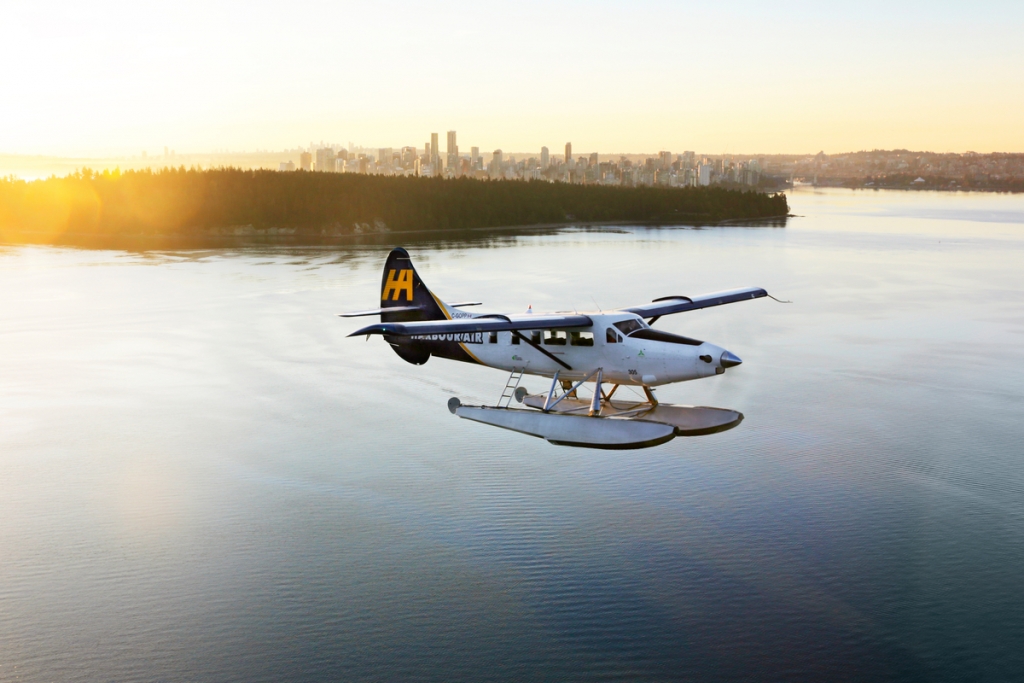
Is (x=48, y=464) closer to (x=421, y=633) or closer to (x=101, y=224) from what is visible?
(x=421, y=633)

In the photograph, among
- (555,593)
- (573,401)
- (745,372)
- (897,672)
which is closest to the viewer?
(897,672)

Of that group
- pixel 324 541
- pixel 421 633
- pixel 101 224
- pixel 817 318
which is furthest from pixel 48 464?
pixel 101 224

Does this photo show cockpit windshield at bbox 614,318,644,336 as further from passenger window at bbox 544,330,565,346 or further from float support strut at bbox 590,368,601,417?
passenger window at bbox 544,330,565,346

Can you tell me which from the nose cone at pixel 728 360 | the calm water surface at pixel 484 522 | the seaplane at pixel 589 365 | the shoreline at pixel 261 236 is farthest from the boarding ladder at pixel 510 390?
the shoreline at pixel 261 236

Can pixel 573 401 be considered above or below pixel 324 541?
above

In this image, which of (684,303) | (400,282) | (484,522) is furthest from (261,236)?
(484,522)

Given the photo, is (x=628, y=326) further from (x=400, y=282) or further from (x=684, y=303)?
(x=400, y=282)

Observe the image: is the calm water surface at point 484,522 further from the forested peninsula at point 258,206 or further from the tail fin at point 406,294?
the forested peninsula at point 258,206
